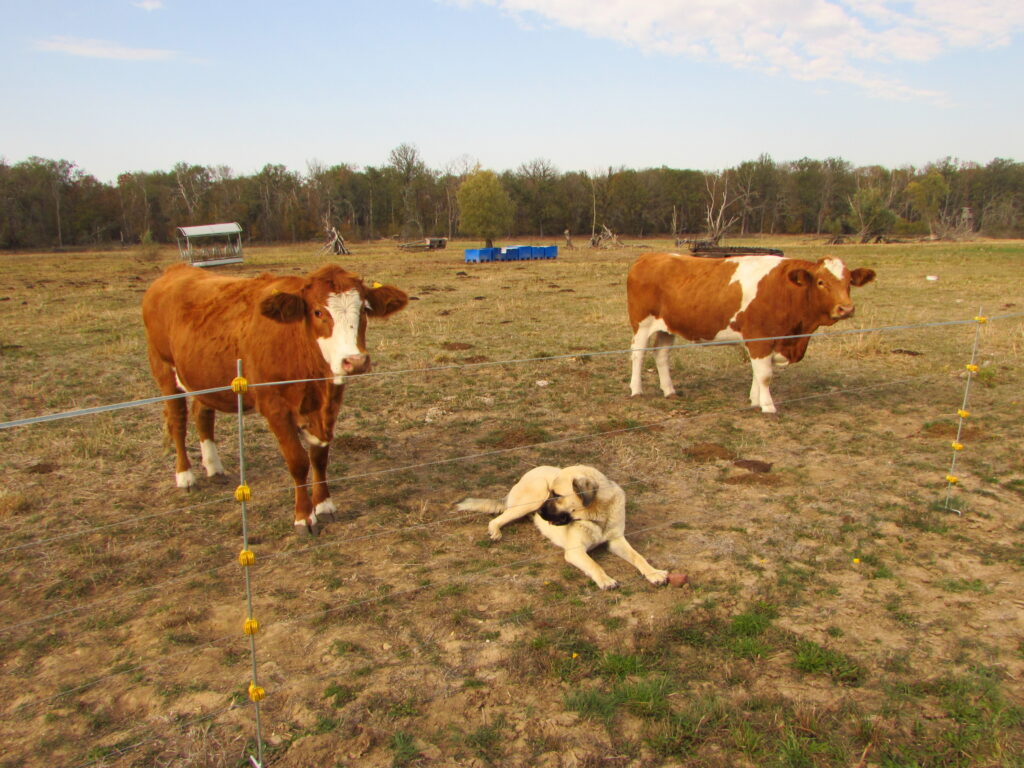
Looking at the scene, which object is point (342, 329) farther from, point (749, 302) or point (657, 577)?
point (749, 302)

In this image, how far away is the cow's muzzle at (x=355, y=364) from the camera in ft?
14.2

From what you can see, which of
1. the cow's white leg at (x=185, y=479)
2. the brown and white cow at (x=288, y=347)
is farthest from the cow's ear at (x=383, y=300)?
the cow's white leg at (x=185, y=479)

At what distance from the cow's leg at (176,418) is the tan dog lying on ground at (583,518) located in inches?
116

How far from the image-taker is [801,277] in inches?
305

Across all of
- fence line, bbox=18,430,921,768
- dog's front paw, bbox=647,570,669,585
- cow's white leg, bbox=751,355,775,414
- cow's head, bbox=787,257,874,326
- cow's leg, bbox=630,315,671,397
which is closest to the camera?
fence line, bbox=18,430,921,768

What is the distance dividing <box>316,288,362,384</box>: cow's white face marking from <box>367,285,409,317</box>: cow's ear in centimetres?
36

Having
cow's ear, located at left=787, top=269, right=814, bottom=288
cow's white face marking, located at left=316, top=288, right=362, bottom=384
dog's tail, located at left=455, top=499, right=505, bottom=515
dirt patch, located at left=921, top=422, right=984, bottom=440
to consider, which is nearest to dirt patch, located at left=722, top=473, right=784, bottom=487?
dog's tail, located at left=455, top=499, right=505, bottom=515

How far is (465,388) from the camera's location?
8.94 metres

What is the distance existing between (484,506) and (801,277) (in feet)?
16.6

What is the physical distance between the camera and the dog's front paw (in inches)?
163

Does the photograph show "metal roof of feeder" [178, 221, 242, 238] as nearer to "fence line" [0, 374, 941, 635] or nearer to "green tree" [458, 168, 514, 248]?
"green tree" [458, 168, 514, 248]

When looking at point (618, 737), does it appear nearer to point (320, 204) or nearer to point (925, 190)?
point (320, 204)

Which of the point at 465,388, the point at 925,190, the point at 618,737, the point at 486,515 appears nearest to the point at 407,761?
the point at 618,737

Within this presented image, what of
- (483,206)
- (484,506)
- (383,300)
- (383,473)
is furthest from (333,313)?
(483,206)
